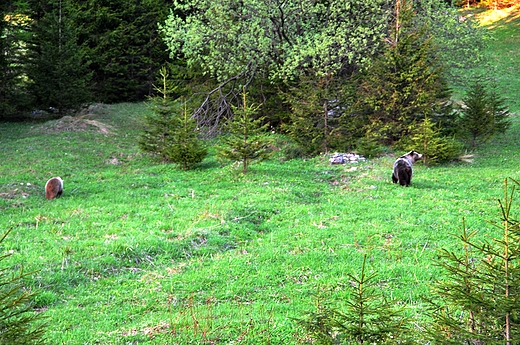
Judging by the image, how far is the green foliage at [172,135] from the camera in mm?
15695

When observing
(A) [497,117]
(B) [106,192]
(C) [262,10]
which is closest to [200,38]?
(C) [262,10]

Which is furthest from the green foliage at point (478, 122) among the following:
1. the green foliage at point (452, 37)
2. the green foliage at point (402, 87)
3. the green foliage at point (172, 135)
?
the green foliage at point (172, 135)

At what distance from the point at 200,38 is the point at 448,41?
11361 millimetres

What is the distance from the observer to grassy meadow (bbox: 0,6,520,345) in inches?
231

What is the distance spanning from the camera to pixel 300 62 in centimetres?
2058

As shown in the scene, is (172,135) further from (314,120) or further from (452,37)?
(452,37)

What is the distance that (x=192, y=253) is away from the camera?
8258mm

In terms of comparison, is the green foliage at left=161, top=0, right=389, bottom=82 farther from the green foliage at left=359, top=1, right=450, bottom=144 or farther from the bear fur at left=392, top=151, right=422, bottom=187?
the bear fur at left=392, top=151, right=422, bottom=187

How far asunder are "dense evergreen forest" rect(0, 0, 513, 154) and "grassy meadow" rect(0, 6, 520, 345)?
8.34ft

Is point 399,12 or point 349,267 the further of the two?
point 399,12

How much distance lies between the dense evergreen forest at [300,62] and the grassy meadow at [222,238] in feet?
8.34

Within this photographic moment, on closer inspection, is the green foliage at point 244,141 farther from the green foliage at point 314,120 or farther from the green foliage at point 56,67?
the green foliage at point 56,67

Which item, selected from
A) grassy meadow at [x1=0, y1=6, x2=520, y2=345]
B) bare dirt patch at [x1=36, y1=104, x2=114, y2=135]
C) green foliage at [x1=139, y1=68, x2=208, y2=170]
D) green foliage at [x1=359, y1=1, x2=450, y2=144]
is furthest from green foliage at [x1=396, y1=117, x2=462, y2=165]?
bare dirt patch at [x1=36, y1=104, x2=114, y2=135]

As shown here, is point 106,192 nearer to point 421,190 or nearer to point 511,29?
point 421,190
